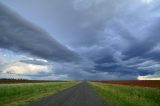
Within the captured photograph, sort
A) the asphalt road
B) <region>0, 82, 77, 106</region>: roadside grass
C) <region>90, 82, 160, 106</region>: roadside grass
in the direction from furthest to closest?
<region>90, 82, 160, 106</region>: roadside grass, <region>0, 82, 77, 106</region>: roadside grass, the asphalt road

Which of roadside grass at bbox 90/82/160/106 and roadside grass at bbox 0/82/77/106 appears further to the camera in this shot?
roadside grass at bbox 90/82/160/106

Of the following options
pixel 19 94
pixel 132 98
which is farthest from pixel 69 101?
pixel 19 94

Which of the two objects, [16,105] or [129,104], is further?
[129,104]

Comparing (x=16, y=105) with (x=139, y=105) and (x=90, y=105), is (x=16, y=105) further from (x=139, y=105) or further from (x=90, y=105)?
(x=139, y=105)

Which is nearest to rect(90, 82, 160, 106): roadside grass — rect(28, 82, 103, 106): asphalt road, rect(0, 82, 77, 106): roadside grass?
rect(28, 82, 103, 106): asphalt road

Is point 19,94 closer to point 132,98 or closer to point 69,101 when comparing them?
point 69,101

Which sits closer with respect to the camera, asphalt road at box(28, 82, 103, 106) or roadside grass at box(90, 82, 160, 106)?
asphalt road at box(28, 82, 103, 106)

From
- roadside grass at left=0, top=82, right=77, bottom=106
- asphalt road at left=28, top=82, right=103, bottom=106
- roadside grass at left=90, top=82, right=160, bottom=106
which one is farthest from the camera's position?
roadside grass at left=90, top=82, right=160, bottom=106

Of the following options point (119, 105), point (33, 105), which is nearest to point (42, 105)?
point (33, 105)

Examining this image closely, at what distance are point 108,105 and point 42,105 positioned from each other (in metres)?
6.18

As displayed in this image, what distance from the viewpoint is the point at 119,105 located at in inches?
762

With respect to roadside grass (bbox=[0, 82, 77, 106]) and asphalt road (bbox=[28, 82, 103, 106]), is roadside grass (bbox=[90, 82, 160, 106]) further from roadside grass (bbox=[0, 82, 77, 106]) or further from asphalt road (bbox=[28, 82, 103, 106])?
roadside grass (bbox=[0, 82, 77, 106])

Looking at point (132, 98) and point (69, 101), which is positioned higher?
point (132, 98)

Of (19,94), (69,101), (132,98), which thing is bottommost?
(69,101)
